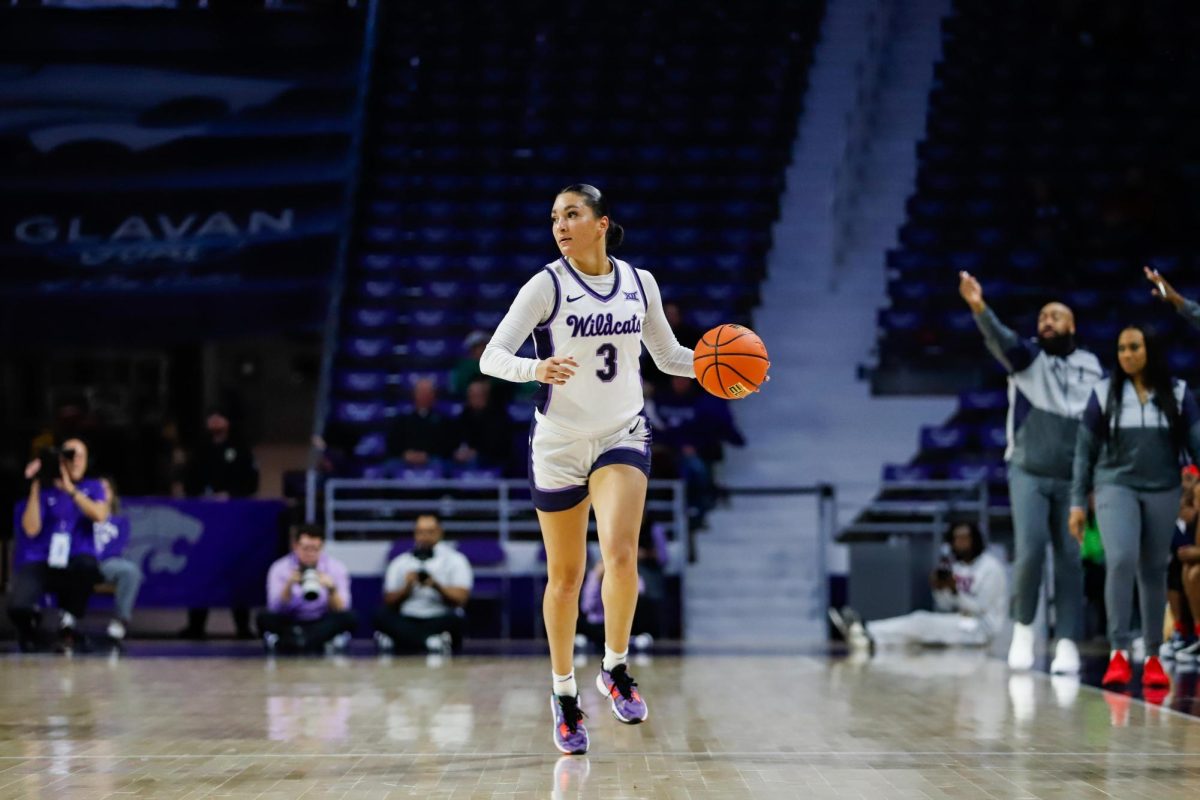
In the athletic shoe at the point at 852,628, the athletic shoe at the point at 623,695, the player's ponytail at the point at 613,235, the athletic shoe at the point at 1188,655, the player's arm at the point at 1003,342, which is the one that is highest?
the player's ponytail at the point at 613,235

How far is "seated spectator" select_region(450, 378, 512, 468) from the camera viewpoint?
13.9m

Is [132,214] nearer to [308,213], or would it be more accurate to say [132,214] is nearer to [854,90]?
[308,213]

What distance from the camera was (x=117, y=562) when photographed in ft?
40.6

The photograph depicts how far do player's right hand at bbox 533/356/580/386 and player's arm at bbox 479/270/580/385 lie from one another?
0.23ft

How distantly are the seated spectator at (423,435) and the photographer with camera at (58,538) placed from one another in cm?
274

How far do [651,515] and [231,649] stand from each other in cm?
357

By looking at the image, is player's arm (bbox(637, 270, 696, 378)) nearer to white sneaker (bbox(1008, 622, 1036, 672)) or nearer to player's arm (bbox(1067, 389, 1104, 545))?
player's arm (bbox(1067, 389, 1104, 545))

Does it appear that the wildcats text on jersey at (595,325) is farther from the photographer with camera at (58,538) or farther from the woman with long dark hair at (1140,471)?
the photographer with camera at (58,538)

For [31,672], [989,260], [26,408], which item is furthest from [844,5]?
[31,672]

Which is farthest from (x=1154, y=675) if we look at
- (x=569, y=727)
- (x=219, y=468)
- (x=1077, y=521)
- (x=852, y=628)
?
(x=219, y=468)

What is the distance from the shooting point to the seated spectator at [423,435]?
13.9 m

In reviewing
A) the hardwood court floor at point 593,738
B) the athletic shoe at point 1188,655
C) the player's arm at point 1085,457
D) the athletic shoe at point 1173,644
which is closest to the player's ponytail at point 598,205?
the hardwood court floor at point 593,738

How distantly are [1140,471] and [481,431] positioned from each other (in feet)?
23.1

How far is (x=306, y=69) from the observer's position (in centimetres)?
1755
